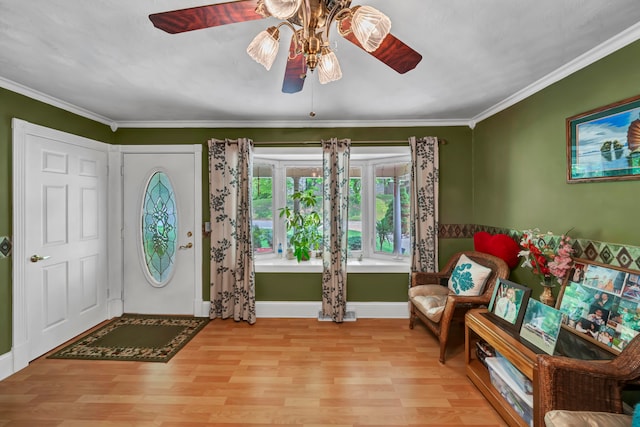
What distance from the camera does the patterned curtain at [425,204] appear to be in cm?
362

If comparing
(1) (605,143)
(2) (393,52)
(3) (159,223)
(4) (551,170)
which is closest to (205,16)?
(2) (393,52)

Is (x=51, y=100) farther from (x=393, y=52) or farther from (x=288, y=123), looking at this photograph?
(x=393, y=52)

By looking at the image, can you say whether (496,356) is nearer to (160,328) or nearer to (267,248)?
(267,248)

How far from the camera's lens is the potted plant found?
4.00 metres

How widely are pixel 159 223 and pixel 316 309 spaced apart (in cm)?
224

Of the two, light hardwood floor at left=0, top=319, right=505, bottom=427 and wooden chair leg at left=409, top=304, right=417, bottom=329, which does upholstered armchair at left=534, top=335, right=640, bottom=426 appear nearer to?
light hardwood floor at left=0, top=319, right=505, bottom=427

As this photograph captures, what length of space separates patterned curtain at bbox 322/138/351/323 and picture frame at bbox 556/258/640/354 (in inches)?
82.8

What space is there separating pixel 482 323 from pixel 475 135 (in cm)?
237

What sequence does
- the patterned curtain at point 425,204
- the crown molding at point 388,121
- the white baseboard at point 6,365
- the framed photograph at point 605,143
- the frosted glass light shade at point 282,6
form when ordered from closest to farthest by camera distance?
the frosted glass light shade at point 282,6, the framed photograph at point 605,143, the crown molding at point 388,121, the white baseboard at point 6,365, the patterned curtain at point 425,204

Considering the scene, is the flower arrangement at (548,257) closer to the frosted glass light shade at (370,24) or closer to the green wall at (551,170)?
the green wall at (551,170)

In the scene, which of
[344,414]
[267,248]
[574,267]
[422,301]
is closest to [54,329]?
[267,248]

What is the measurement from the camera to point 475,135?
3688mm

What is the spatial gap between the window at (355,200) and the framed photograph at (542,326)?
217cm

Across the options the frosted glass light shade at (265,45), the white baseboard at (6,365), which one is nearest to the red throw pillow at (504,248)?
the frosted glass light shade at (265,45)
